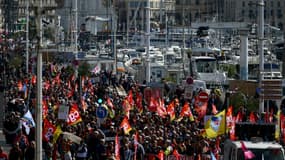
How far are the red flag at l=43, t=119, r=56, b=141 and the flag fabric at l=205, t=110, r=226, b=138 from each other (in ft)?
10.2

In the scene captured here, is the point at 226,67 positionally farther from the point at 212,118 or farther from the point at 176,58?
the point at 212,118

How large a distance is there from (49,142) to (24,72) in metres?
30.1

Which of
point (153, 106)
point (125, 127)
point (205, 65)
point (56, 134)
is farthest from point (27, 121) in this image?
point (205, 65)

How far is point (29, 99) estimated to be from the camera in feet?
111

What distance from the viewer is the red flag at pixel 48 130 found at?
970 inches

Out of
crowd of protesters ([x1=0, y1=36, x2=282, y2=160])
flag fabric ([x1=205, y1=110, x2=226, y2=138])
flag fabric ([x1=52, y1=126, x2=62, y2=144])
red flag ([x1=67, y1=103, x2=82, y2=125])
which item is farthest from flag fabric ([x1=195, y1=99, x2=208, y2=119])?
flag fabric ([x1=52, y1=126, x2=62, y2=144])

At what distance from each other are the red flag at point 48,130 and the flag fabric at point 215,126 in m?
3.11

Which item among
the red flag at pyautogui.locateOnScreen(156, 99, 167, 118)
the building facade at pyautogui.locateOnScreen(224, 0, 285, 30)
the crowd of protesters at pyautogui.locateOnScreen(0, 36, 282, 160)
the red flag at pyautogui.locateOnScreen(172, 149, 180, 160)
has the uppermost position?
the building facade at pyautogui.locateOnScreen(224, 0, 285, 30)

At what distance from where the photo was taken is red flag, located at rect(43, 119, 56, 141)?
24.6 meters

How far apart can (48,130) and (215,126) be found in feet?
11.1

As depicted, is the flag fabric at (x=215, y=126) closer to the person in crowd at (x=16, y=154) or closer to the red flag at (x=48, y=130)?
the red flag at (x=48, y=130)

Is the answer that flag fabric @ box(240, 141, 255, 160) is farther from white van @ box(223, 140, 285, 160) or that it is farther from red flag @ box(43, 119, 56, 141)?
red flag @ box(43, 119, 56, 141)

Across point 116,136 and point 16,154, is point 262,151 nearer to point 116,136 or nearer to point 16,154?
point 116,136

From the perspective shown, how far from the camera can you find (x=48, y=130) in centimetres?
2491
